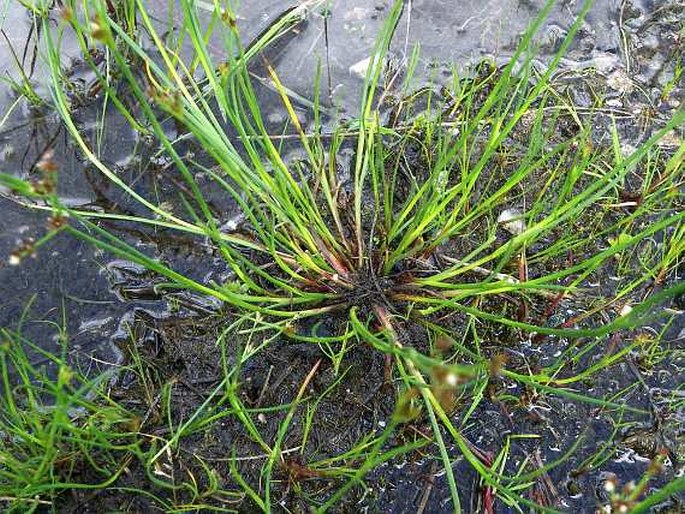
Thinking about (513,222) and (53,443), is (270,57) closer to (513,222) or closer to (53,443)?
(513,222)

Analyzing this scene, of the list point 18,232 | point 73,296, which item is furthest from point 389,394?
point 18,232

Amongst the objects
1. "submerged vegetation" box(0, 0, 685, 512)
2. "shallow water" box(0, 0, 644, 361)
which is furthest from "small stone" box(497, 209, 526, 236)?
"shallow water" box(0, 0, 644, 361)

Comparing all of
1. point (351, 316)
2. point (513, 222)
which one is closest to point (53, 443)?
point (351, 316)

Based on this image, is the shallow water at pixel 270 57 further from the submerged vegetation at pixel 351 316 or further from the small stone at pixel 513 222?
the small stone at pixel 513 222

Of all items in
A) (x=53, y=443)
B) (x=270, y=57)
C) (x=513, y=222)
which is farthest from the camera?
(x=270, y=57)

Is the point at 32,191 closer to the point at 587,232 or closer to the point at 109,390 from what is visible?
the point at 109,390

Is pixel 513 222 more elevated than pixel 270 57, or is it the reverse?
pixel 270 57

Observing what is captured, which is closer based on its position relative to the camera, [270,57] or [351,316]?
[351,316]

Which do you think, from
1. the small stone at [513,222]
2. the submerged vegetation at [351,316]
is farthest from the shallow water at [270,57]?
the small stone at [513,222]
